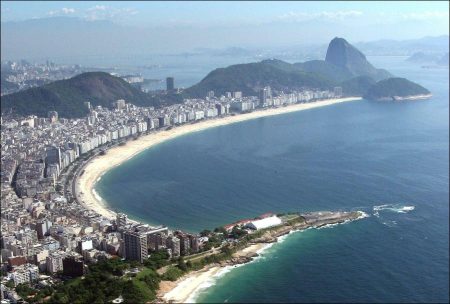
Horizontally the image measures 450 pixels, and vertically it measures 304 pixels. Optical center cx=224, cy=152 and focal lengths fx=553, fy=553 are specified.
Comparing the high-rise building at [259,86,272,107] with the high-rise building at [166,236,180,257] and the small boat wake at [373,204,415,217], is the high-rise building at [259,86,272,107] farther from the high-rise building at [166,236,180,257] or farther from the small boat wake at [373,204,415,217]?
the high-rise building at [166,236,180,257]

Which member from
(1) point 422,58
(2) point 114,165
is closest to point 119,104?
(2) point 114,165

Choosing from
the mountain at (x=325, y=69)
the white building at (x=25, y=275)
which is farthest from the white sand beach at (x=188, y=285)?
the mountain at (x=325, y=69)

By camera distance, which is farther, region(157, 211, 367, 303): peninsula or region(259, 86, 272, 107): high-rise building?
region(259, 86, 272, 107): high-rise building

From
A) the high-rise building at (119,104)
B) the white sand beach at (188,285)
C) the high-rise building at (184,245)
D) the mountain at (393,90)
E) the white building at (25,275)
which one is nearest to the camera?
the white sand beach at (188,285)

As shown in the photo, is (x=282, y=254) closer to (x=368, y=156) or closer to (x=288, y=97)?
(x=368, y=156)

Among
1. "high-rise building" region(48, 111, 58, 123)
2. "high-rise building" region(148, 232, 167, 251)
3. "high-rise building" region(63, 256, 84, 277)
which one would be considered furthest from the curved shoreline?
"high-rise building" region(48, 111, 58, 123)

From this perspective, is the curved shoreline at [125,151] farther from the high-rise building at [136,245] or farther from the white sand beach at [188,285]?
the white sand beach at [188,285]

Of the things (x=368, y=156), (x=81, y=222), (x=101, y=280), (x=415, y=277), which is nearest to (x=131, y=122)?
(x=368, y=156)
